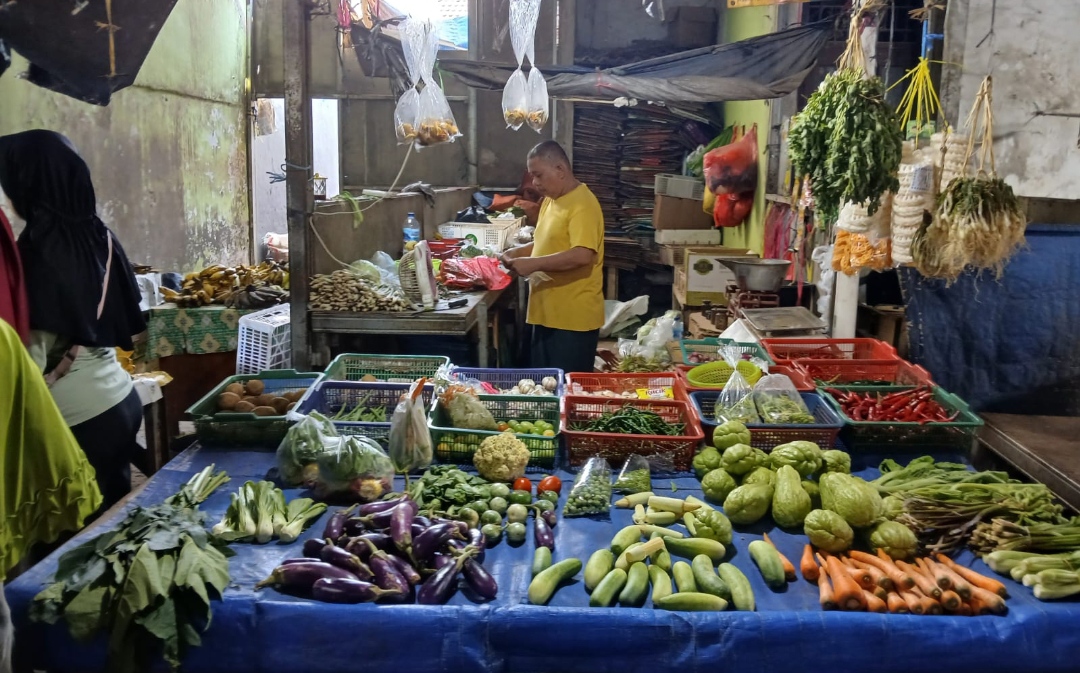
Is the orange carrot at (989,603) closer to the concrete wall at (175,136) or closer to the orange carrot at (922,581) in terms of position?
the orange carrot at (922,581)

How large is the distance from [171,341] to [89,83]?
10.0 feet

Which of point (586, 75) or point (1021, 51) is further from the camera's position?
point (586, 75)

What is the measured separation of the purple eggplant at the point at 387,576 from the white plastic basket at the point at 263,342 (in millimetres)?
3347

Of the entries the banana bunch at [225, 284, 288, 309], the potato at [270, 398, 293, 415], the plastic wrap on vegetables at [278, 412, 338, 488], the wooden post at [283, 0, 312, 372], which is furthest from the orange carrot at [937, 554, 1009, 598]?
the banana bunch at [225, 284, 288, 309]

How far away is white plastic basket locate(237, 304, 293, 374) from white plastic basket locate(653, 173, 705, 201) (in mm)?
5467

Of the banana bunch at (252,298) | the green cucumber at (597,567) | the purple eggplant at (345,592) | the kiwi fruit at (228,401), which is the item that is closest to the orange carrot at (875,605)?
the green cucumber at (597,567)

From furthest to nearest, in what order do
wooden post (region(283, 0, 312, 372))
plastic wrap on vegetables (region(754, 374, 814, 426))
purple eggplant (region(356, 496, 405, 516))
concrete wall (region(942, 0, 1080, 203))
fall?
wooden post (region(283, 0, 312, 372)), concrete wall (region(942, 0, 1080, 203)), plastic wrap on vegetables (region(754, 374, 814, 426)), purple eggplant (region(356, 496, 405, 516))

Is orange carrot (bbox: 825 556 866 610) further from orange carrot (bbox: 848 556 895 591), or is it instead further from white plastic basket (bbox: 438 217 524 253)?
white plastic basket (bbox: 438 217 524 253)

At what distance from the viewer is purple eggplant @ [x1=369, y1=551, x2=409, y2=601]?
2.46 m

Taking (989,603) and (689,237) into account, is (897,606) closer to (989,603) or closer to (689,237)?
(989,603)

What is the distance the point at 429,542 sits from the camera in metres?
2.61

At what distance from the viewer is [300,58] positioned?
15.6ft

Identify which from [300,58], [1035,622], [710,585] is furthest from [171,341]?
[1035,622]

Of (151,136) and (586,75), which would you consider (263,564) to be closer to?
(586,75)
